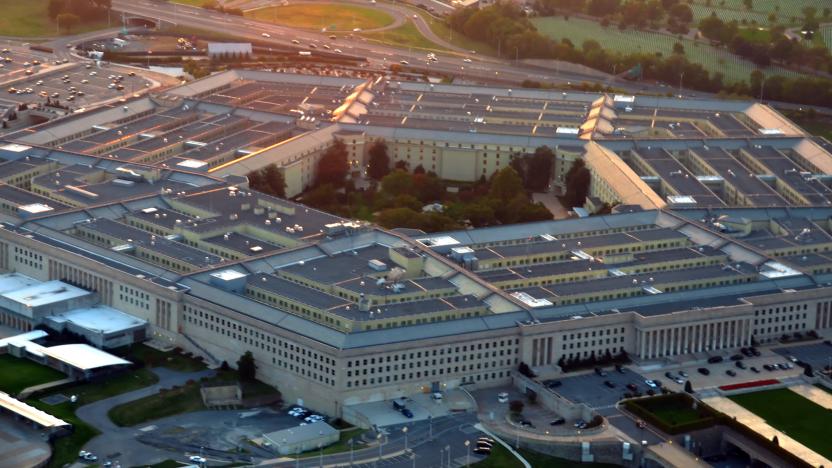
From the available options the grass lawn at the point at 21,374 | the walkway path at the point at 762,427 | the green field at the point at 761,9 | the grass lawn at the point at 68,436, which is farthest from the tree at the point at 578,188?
the green field at the point at 761,9

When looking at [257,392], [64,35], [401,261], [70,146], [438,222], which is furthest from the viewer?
[64,35]

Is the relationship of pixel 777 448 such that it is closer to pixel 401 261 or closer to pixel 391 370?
pixel 391 370

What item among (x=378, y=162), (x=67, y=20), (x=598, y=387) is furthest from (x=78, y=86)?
(x=598, y=387)

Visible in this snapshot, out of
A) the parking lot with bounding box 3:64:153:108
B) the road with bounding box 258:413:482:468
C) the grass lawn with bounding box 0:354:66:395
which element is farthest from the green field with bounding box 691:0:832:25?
the grass lawn with bounding box 0:354:66:395

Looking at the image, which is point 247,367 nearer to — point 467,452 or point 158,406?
point 158,406

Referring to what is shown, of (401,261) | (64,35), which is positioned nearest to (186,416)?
(401,261)

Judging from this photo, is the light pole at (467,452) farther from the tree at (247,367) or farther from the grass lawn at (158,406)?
the grass lawn at (158,406)

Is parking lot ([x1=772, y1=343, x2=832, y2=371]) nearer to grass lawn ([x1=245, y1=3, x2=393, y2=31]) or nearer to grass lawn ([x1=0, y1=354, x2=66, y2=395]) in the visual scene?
grass lawn ([x1=0, y1=354, x2=66, y2=395])
